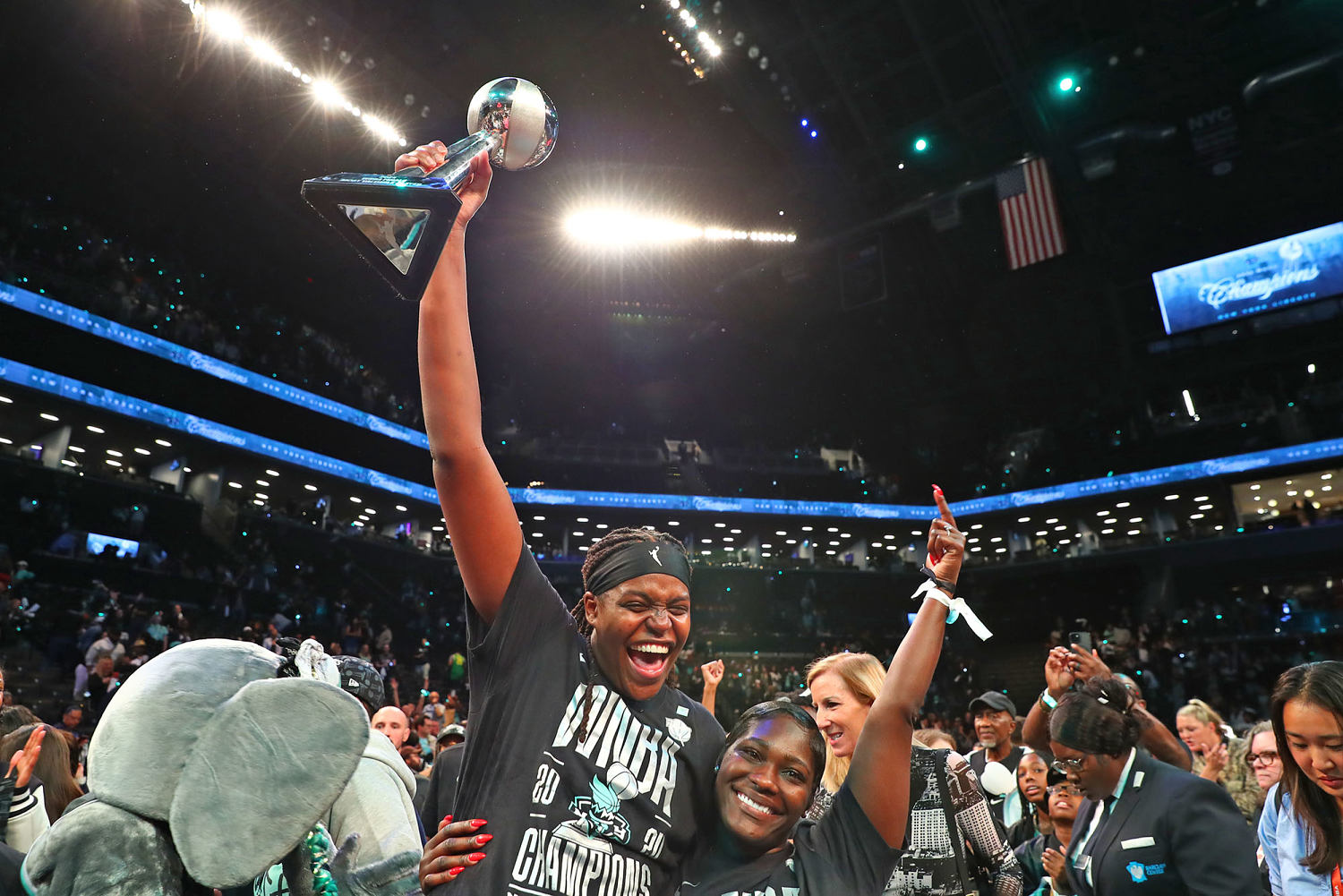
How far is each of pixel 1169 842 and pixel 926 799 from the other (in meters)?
0.78

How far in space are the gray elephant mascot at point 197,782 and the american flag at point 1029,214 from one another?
1984 centimetres

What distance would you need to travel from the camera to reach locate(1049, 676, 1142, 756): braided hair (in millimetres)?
2986

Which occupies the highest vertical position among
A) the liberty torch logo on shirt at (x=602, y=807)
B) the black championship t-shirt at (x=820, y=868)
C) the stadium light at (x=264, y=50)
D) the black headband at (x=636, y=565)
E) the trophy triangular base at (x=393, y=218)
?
the stadium light at (x=264, y=50)

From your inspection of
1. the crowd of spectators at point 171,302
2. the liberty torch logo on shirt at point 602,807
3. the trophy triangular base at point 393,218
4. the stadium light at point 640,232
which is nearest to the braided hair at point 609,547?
the liberty torch logo on shirt at point 602,807

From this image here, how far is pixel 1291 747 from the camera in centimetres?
259

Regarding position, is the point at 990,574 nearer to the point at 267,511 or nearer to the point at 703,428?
the point at 703,428

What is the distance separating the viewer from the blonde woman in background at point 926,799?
299 centimetres

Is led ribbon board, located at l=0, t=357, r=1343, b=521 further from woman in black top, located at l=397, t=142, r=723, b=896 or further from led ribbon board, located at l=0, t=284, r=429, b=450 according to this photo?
woman in black top, located at l=397, t=142, r=723, b=896

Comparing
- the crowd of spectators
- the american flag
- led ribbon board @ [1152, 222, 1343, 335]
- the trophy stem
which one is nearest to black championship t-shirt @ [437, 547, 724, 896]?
the trophy stem

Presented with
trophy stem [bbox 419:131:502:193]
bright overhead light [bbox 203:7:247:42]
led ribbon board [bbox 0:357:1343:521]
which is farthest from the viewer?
led ribbon board [bbox 0:357:1343:521]

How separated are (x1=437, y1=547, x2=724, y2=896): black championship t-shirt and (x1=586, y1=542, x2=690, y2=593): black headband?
12cm

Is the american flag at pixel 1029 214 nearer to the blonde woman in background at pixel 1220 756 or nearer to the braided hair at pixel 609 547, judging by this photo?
the blonde woman in background at pixel 1220 756

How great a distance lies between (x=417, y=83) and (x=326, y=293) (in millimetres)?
13048

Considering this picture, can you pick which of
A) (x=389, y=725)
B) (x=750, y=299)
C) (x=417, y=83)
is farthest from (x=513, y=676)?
(x=750, y=299)
